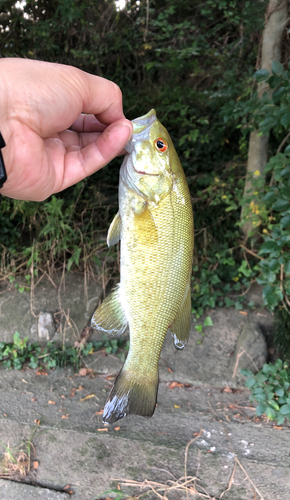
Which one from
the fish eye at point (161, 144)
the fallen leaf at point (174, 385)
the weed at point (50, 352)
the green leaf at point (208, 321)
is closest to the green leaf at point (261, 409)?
the fallen leaf at point (174, 385)

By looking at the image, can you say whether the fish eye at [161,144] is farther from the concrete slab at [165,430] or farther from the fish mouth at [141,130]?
the concrete slab at [165,430]

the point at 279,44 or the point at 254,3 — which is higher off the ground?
the point at 254,3

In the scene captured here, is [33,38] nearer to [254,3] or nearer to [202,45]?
[202,45]

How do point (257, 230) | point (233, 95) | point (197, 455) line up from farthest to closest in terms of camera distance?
point (257, 230) → point (233, 95) → point (197, 455)

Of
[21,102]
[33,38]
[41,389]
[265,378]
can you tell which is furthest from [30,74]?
[33,38]

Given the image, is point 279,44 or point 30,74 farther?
point 279,44

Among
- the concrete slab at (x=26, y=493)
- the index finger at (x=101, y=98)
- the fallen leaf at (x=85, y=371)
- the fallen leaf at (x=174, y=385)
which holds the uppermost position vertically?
the index finger at (x=101, y=98)
